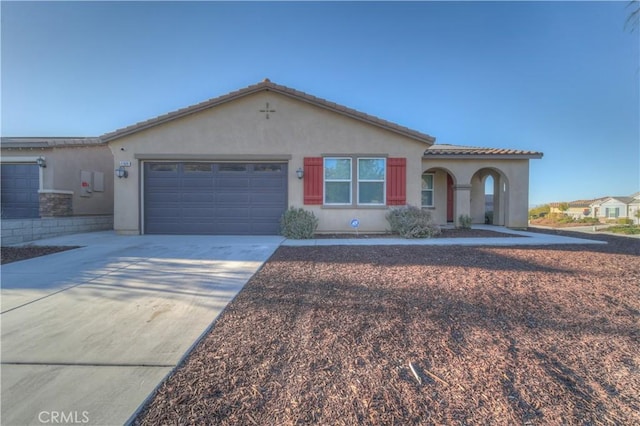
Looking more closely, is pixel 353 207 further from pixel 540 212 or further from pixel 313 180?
pixel 540 212

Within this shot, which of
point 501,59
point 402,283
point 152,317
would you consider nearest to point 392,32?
point 501,59

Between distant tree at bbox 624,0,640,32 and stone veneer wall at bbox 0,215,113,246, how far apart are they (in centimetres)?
1423

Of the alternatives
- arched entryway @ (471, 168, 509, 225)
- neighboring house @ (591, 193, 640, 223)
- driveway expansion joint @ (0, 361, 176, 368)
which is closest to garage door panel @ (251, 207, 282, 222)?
driveway expansion joint @ (0, 361, 176, 368)

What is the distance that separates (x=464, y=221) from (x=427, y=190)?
94.9 inches

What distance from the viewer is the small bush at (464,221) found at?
12016mm

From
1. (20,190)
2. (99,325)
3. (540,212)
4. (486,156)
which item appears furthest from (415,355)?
(540,212)

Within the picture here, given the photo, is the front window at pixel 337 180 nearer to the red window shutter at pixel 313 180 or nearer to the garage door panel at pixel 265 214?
the red window shutter at pixel 313 180

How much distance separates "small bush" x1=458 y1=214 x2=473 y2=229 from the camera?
12.0m

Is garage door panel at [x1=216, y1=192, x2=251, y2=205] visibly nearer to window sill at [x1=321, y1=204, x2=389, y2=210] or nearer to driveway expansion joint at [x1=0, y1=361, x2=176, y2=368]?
window sill at [x1=321, y1=204, x2=389, y2=210]

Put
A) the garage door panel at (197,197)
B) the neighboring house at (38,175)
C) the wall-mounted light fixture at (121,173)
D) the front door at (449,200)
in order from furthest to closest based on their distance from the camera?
the front door at (449,200)
the neighboring house at (38,175)
the garage door panel at (197,197)
the wall-mounted light fixture at (121,173)

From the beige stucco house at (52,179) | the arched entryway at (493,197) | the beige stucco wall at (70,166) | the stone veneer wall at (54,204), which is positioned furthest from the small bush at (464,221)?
the stone veneer wall at (54,204)

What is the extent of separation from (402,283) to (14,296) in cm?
574

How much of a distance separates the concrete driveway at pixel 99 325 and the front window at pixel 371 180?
527cm

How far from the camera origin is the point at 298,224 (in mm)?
9430
